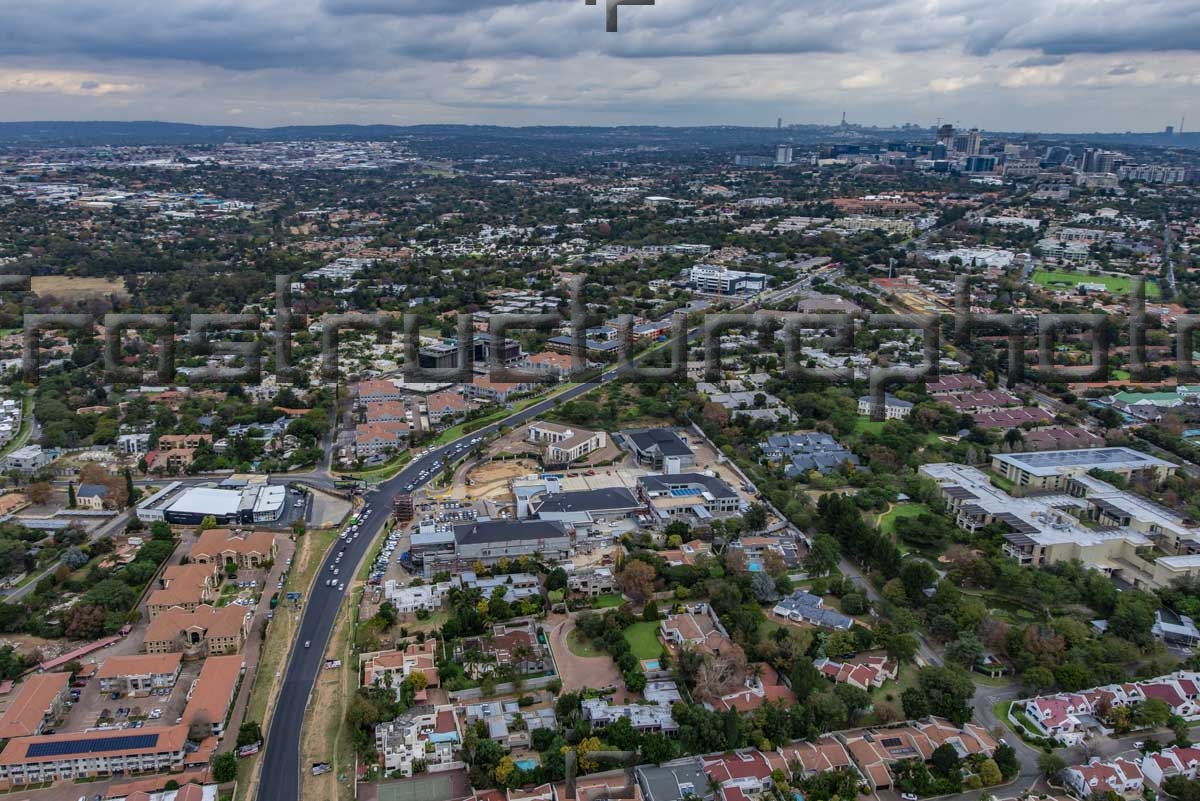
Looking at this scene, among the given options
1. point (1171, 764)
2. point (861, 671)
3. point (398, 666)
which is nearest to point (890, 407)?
point (861, 671)

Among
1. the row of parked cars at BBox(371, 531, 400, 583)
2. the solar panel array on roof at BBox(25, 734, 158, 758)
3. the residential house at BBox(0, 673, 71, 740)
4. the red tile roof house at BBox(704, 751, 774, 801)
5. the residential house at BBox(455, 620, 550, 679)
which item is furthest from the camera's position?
the row of parked cars at BBox(371, 531, 400, 583)

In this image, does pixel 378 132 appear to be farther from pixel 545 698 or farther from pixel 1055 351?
pixel 545 698

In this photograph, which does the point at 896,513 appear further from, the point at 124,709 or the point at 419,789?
the point at 124,709

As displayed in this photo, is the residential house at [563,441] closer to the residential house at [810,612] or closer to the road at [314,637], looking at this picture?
the road at [314,637]

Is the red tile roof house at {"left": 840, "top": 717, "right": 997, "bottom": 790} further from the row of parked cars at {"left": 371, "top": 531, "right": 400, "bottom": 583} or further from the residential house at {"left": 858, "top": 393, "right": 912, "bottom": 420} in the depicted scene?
the residential house at {"left": 858, "top": 393, "right": 912, "bottom": 420}

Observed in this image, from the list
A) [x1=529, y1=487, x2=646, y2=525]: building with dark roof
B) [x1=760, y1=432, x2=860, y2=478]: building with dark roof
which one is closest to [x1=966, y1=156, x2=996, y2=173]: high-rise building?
[x1=760, y1=432, x2=860, y2=478]: building with dark roof

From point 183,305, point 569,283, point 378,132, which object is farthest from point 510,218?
point 378,132
